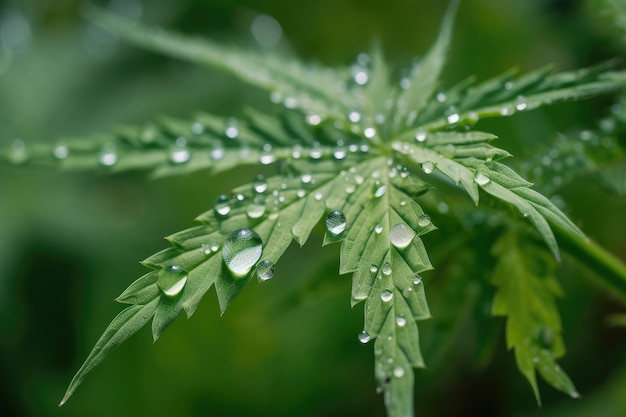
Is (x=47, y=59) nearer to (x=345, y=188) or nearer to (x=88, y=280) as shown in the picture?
(x=88, y=280)

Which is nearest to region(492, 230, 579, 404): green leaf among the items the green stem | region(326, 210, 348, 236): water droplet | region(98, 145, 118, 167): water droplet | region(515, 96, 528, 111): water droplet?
the green stem

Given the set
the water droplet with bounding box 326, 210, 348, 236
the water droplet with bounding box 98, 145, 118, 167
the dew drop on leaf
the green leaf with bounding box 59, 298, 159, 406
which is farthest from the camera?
the water droplet with bounding box 98, 145, 118, 167

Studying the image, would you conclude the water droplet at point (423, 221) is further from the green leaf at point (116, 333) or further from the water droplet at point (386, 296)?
the green leaf at point (116, 333)

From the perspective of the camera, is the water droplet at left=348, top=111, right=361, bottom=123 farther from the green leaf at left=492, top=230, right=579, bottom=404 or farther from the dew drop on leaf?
the green leaf at left=492, top=230, right=579, bottom=404

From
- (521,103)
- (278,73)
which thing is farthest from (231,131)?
(521,103)

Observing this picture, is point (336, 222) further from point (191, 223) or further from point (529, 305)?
point (191, 223)

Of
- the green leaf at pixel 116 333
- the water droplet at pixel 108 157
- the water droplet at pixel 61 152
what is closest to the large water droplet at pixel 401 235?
the green leaf at pixel 116 333
